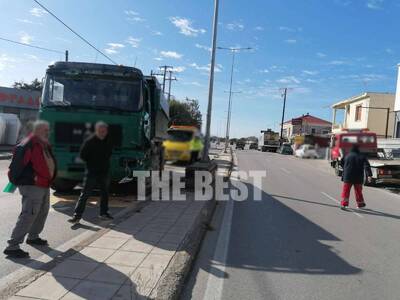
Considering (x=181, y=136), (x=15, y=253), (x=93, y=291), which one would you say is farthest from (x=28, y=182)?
(x=181, y=136)

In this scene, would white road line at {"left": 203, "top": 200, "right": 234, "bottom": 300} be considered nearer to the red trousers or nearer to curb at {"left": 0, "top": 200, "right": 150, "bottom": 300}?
curb at {"left": 0, "top": 200, "right": 150, "bottom": 300}

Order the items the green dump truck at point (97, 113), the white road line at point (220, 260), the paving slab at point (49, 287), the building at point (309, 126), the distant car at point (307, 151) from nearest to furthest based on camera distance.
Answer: the distant car at point (307, 151) < the building at point (309, 126) < the green dump truck at point (97, 113) < the paving slab at point (49, 287) < the white road line at point (220, 260)

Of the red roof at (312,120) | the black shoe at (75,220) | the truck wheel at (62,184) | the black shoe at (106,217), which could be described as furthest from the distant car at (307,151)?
the black shoe at (106,217)

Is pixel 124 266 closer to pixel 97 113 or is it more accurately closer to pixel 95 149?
pixel 97 113

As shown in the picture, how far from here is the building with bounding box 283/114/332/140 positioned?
2.51m

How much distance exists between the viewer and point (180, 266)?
18.0 feet

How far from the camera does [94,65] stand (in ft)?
12.5

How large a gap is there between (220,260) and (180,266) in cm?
108

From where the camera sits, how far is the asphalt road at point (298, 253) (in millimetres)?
5227

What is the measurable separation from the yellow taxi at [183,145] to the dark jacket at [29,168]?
6.68ft

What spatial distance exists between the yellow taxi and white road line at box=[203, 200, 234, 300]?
1.98 metres

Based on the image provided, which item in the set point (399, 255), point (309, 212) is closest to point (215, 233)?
point (399, 255)

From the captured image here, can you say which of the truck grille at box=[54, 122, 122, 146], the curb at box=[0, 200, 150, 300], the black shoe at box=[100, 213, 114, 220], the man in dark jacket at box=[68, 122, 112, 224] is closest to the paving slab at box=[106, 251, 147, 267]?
the curb at box=[0, 200, 150, 300]

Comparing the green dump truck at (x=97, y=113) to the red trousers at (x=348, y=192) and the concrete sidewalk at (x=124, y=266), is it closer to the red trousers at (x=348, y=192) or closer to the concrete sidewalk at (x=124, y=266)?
the concrete sidewalk at (x=124, y=266)
